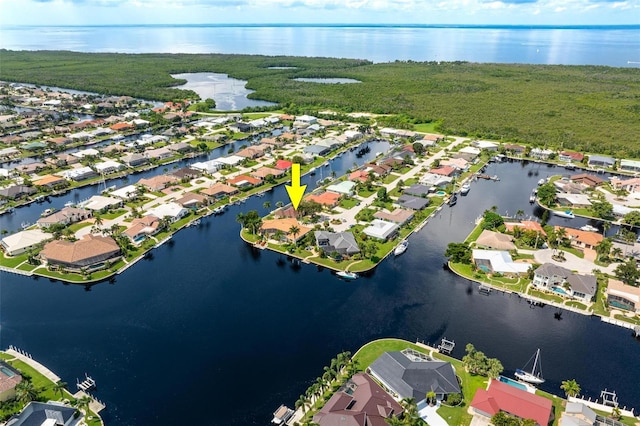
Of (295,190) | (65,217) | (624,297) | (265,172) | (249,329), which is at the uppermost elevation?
(265,172)

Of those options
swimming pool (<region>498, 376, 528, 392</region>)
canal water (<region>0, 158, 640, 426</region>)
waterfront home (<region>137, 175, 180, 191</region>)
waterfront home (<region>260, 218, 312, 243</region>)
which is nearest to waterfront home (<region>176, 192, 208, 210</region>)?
waterfront home (<region>137, 175, 180, 191</region>)

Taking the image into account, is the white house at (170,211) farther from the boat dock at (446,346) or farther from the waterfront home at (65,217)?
the boat dock at (446,346)

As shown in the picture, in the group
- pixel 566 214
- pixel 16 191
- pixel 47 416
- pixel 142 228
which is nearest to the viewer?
pixel 47 416

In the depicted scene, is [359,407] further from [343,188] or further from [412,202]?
[343,188]

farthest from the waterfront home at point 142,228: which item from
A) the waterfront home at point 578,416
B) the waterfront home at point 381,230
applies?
the waterfront home at point 578,416

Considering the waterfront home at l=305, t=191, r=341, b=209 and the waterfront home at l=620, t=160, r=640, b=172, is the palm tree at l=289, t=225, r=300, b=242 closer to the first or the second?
the waterfront home at l=305, t=191, r=341, b=209

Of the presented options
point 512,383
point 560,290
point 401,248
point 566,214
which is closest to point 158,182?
point 401,248
